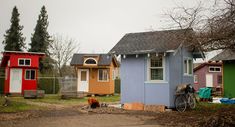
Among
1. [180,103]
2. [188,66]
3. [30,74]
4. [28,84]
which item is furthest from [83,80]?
[180,103]

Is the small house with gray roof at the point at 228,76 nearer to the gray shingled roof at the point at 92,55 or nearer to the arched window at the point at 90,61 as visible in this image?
the gray shingled roof at the point at 92,55

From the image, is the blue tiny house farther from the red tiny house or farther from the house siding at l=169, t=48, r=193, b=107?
the red tiny house

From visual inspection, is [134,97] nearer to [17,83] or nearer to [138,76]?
[138,76]

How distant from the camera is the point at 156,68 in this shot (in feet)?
56.3

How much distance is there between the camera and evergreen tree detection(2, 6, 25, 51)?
45.3 m

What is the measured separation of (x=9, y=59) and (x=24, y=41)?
1714 cm

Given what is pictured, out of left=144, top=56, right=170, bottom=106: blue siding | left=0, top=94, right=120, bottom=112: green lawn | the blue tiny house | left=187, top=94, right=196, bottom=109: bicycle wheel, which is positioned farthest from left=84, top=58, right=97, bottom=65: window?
left=187, top=94, right=196, bottom=109: bicycle wheel

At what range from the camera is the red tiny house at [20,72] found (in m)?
29.5

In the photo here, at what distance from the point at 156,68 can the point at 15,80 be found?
17096 mm

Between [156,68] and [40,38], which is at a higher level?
[40,38]

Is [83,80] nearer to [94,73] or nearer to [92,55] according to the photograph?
[94,73]

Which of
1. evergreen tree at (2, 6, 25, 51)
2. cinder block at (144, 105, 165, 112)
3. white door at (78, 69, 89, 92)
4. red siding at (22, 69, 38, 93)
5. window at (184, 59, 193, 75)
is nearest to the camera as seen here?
cinder block at (144, 105, 165, 112)

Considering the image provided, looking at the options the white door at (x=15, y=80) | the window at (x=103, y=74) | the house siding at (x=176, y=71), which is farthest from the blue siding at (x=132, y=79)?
the white door at (x=15, y=80)

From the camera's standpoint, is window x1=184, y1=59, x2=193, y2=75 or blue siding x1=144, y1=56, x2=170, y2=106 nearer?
blue siding x1=144, y1=56, x2=170, y2=106
